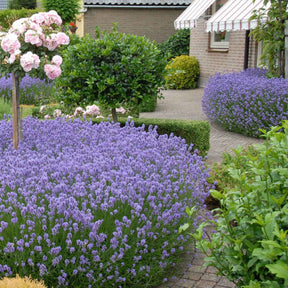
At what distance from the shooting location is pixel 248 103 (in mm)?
9695

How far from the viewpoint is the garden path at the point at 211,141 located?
3.91m

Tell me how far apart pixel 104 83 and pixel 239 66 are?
988 cm

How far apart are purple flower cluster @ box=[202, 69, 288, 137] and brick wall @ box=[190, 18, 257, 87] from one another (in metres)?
4.01

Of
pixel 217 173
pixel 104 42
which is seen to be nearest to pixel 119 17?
pixel 104 42

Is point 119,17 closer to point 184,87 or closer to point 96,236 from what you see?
point 184,87

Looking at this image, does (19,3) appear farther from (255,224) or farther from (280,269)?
(280,269)

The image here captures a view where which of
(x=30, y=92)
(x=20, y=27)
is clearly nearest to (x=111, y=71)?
(x=20, y=27)

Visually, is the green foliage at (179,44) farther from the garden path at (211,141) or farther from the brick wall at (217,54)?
the garden path at (211,141)

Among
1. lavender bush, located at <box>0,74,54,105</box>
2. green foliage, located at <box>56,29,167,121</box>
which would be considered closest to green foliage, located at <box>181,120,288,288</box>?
green foliage, located at <box>56,29,167,121</box>

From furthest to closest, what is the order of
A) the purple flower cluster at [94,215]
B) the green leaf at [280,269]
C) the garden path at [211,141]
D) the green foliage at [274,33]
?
the green foliage at [274,33] → the garden path at [211,141] → the purple flower cluster at [94,215] → the green leaf at [280,269]

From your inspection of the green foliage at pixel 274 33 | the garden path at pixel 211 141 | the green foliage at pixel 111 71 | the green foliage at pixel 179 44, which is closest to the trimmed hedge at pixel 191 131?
the garden path at pixel 211 141

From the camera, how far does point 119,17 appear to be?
26703mm

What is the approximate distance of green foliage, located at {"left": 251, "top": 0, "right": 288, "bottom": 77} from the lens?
10766 millimetres

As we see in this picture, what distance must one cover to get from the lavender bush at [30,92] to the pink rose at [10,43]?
6.49 m
